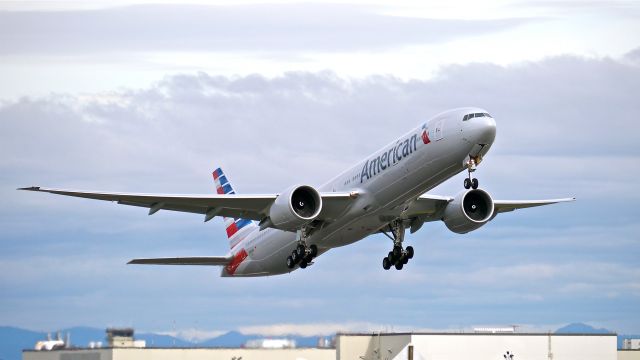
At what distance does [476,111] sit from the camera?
59594 millimetres

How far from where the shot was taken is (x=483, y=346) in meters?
84.6

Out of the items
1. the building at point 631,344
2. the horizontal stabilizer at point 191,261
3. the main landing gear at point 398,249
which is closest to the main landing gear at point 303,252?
the main landing gear at point 398,249

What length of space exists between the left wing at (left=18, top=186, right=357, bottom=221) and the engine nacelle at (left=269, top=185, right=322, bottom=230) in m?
0.72

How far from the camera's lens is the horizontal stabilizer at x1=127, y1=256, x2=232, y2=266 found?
73.7 m

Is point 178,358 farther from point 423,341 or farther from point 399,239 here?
point 399,239

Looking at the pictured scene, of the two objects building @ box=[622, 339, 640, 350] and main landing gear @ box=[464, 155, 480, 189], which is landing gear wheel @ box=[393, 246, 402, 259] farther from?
building @ box=[622, 339, 640, 350]

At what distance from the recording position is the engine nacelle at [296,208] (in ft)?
208

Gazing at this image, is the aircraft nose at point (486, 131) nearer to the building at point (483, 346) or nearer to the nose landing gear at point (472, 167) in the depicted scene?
the nose landing gear at point (472, 167)

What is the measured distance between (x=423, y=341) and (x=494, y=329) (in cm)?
695

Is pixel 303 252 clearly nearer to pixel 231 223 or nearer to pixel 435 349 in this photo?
pixel 231 223

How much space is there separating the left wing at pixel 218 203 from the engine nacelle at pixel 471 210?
7224mm

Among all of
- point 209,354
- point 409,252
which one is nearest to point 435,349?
point 209,354

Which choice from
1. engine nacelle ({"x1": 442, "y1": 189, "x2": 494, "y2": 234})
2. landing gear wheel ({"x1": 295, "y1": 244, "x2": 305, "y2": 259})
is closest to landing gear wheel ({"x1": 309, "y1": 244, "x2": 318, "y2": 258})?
landing gear wheel ({"x1": 295, "y1": 244, "x2": 305, "y2": 259})

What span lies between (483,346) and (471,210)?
18645 millimetres
